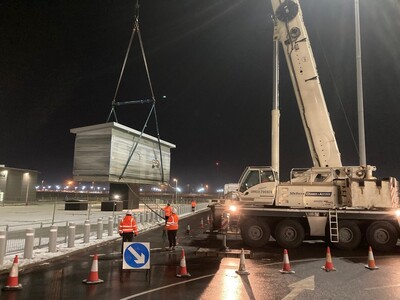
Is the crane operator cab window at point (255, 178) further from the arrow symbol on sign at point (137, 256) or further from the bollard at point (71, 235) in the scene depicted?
the arrow symbol on sign at point (137, 256)

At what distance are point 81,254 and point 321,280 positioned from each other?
803 cm

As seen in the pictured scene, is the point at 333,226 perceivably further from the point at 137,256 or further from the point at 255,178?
the point at 137,256

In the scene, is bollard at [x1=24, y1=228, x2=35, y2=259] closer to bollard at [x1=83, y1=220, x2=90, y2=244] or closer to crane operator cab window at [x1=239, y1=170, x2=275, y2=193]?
bollard at [x1=83, y1=220, x2=90, y2=244]

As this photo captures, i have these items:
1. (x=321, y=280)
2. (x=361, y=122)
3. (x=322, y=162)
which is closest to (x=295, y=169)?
(x=322, y=162)

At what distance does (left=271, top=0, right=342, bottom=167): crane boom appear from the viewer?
1517 cm

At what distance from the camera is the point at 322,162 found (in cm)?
1505

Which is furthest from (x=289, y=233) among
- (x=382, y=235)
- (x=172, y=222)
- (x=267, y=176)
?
(x=172, y=222)

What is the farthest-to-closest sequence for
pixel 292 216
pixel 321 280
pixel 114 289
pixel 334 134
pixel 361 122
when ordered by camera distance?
pixel 361 122
pixel 334 134
pixel 292 216
pixel 321 280
pixel 114 289


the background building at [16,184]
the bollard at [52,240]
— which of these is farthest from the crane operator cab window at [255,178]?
the background building at [16,184]

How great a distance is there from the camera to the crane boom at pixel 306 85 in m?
15.2

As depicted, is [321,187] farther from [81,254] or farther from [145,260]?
[81,254]

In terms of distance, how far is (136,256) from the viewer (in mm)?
8953

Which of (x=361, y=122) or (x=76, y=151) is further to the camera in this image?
(x=76, y=151)

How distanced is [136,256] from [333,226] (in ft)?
29.0
